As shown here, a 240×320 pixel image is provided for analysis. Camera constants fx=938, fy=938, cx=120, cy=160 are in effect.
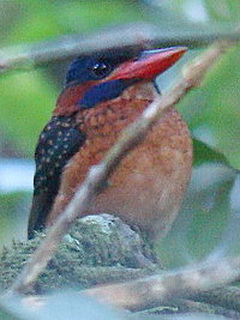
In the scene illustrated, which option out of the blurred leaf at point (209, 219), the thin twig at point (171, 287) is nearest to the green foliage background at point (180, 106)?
the blurred leaf at point (209, 219)

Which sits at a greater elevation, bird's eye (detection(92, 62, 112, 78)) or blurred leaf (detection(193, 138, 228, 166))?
bird's eye (detection(92, 62, 112, 78))

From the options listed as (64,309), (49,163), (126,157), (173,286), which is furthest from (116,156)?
(49,163)

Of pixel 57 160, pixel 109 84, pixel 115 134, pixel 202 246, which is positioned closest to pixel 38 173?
pixel 57 160

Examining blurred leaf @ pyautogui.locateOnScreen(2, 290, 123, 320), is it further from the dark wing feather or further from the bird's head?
the bird's head

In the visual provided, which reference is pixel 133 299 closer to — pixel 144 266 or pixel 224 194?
pixel 144 266

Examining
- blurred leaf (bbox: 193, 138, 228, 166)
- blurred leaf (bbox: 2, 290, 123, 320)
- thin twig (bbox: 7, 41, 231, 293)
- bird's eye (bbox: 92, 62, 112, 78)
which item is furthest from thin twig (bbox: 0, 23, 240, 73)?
bird's eye (bbox: 92, 62, 112, 78)

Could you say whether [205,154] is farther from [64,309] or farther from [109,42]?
[64,309]
